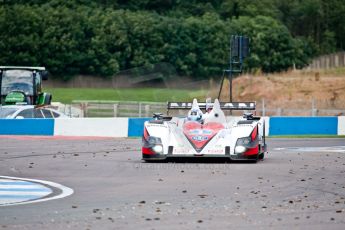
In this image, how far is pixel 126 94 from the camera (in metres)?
67.6

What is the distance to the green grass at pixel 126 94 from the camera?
60.7 metres

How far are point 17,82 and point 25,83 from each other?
0.35 m

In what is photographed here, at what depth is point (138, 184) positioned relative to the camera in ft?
52.5

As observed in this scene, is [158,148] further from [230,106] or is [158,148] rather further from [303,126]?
[303,126]

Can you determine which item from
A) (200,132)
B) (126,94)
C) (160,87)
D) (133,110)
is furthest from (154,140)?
(126,94)

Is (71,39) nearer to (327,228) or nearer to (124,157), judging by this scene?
(124,157)

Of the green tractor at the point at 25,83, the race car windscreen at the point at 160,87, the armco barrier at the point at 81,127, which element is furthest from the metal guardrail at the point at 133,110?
the armco barrier at the point at 81,127

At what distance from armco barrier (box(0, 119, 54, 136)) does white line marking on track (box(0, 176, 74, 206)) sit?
15.3 meters

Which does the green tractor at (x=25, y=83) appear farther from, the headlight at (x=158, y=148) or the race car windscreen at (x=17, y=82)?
the headlight at (x=158, y=148)

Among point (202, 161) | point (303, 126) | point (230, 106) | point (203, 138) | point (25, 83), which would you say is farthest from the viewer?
point (25, 83)

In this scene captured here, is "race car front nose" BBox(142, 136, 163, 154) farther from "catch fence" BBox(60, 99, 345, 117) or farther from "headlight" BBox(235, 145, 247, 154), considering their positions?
"catch fence" BBox(60, 99, 345, 117)

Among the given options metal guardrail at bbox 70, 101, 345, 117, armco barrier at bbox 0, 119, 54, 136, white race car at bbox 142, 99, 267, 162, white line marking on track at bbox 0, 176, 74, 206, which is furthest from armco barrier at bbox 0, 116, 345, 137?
metal guardrail at bbox 70, 101, 345, 117

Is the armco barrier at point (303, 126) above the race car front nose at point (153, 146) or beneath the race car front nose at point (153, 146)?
above

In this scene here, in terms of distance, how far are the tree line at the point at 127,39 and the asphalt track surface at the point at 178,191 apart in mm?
51527
